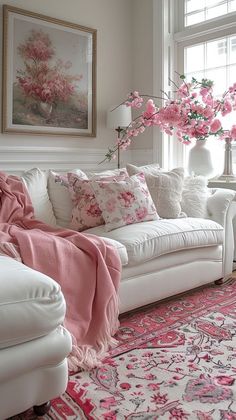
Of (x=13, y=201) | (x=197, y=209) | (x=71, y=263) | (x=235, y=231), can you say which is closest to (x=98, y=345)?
(x=71, y=263)

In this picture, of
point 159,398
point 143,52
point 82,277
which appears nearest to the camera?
point 159,398

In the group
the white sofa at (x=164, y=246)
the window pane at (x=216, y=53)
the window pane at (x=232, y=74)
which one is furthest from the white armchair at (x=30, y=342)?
the window pane at (x=216, y=53)

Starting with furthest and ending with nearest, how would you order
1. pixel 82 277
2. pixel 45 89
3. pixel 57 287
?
pixel 45 89, pixel 82 277, pixel 57 287

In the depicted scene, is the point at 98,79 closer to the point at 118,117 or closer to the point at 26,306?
the point at 118,117

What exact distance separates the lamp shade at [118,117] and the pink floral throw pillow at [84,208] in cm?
129

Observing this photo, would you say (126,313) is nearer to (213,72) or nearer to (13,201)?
(13,201)

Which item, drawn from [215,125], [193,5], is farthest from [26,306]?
[193,5]

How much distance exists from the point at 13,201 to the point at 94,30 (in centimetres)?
232

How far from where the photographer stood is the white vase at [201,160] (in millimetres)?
3576

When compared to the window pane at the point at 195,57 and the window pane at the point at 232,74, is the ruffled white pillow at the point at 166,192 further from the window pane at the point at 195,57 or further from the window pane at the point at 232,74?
the window pane at the point at 195,57

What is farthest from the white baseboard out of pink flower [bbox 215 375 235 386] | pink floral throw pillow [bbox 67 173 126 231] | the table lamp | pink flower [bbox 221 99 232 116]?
pink flower [bbox 215 375 235 386]

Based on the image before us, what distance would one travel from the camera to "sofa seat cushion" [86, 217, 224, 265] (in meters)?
2.33

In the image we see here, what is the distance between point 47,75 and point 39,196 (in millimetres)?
1486

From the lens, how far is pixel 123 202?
2.63 meters
